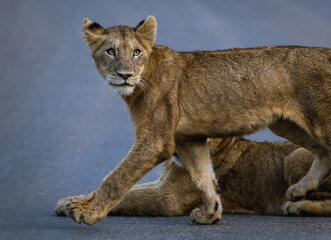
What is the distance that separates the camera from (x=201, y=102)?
9.05 meters

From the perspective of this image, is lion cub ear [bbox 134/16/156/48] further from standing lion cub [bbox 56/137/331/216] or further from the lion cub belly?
standing lion cub [bbox 56/137/331/216]

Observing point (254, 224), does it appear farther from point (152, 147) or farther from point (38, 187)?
point (38, 187)

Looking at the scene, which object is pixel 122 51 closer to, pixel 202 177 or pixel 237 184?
pixel 202 177

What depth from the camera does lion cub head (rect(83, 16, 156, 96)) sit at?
8867mm

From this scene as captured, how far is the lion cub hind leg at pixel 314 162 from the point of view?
930 centimetres

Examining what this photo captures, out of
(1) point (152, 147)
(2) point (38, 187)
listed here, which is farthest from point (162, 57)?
(2) point (38, 187)

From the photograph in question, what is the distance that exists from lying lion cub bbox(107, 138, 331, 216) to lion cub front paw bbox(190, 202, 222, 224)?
31.7 inches

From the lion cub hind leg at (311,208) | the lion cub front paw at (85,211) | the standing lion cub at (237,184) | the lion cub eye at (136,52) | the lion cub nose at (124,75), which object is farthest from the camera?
the standing lion cub at (237,184)

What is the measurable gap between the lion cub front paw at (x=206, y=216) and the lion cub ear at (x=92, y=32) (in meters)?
1.69

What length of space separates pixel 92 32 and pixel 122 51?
1.38ft

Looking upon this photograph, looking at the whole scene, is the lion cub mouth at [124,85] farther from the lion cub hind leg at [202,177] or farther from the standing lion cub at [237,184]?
the standing lion cub at [237,184]

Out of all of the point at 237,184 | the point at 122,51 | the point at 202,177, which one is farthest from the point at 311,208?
the point at 122,51

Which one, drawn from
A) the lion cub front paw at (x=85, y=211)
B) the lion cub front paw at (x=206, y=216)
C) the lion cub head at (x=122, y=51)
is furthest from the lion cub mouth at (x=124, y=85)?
the lion cub front paw at (x=206, y=216)

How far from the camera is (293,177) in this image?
980cm
